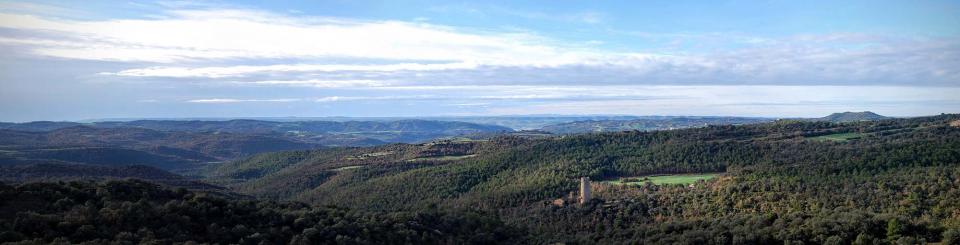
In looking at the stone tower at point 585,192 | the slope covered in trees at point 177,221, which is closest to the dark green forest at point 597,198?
the slope covered in trees at point 177,221

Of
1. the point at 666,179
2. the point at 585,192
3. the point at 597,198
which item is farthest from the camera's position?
the point at 666,179

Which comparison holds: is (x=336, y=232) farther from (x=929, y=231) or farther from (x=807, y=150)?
(x=807, y=150)

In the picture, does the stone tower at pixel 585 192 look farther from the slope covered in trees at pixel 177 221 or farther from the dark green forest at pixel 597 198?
the slope covered in trees at pixel 177 221

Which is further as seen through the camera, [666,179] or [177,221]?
[666,179]

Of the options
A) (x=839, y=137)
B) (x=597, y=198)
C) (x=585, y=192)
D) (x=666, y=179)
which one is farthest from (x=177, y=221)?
(x=839, y=137)

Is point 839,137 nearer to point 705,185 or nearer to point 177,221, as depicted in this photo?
point 705,185

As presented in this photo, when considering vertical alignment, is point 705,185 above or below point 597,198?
above
